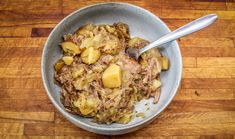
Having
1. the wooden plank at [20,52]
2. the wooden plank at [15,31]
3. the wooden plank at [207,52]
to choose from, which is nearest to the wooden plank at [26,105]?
the wooden plank at [20,52]

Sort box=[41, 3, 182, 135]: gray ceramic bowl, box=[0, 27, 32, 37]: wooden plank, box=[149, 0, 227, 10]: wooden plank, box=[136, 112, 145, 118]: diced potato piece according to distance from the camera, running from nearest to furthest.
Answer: box=[41, 3, 182, 135]: gray ceramic bowl
box=[136, 112, 145, 118]: diced potato piece
box=[0, 27, 32, 37]: wooden plank
box=[149, 0, 227, 10]: wooden plank

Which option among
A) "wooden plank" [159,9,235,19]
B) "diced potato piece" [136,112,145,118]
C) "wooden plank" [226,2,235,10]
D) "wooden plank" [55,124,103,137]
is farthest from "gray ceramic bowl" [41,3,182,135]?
"wooden plank" [226,2,235,10]

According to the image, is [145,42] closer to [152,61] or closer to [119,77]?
[152,61]

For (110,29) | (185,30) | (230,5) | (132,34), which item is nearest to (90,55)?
(110,29)

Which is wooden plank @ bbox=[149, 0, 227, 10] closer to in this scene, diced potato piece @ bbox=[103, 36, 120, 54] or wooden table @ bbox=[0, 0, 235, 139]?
wooden table @ bbox=[0, 0, 235, 139]

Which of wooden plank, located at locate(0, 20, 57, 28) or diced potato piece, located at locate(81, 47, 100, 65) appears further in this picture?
wooden plank, located at locate(0, 20, 57, 28)

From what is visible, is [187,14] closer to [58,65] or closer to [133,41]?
[133,41]

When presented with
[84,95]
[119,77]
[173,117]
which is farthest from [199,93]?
[84,95]

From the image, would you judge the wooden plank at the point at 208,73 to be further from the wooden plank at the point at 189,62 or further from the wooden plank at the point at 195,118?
the wooden plank at the point at 195,118
